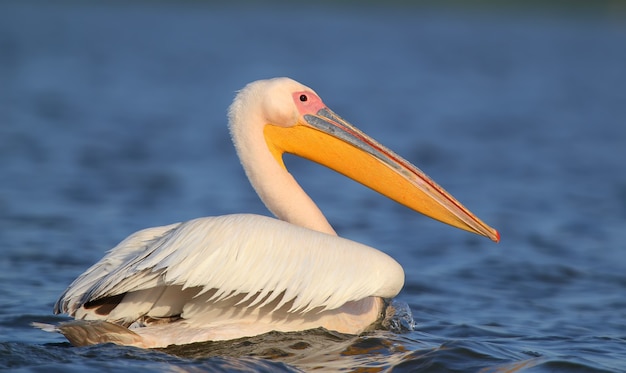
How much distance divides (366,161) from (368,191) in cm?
455

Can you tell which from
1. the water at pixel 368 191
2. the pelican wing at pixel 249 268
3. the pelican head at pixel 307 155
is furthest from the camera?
the pelican head at pixel 307 155

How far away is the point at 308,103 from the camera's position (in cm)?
548

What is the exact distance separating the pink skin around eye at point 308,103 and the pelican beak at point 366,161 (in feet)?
0.04

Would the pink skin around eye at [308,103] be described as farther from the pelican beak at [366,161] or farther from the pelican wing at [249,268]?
the pelican wing at [249,268]

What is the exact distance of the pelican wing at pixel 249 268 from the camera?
4.52 meters

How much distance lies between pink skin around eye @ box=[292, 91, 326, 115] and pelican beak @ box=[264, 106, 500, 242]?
0.5 inches

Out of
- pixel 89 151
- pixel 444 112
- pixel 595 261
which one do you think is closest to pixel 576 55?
pixel 444 112

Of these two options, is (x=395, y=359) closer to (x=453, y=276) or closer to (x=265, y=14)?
(x=453, y=276)

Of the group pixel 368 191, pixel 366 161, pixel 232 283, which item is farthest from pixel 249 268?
pixel 368 191

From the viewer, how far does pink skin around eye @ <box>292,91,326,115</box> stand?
5.46 meters

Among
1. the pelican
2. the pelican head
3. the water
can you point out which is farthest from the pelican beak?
the water

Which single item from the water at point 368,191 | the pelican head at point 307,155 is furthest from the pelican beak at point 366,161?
the water at point 368,191

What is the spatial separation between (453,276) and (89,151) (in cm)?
573

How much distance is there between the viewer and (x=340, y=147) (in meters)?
5.53
